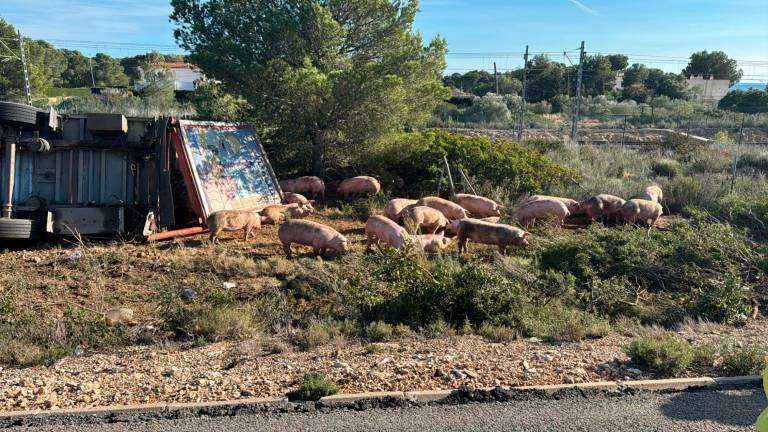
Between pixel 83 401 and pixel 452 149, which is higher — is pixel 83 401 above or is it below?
below

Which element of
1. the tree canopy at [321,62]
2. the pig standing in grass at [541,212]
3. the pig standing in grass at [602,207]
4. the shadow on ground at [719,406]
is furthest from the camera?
the tree canopy at [321,62]

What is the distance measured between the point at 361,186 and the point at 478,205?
3.16 meters

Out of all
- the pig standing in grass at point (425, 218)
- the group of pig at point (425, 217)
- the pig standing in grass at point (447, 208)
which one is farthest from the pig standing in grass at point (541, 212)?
the pig standing in grass at point (425, 218)

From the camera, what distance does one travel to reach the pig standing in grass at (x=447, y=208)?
13.8 metres

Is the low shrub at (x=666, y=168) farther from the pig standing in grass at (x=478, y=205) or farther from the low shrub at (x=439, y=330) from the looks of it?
the low shrub at (x=439, y=330)

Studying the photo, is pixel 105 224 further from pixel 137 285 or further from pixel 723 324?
pixel 723 324

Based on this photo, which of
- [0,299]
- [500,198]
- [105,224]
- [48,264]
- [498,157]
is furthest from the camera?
[498,157]

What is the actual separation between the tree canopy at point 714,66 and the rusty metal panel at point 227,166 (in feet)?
228

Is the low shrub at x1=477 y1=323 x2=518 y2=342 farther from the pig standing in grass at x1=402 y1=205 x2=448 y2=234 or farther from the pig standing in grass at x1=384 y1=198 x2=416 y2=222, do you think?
the pig standing in grass at x1=384 y1=198 x2=416 y2=222

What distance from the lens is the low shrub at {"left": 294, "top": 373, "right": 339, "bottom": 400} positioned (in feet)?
18.5

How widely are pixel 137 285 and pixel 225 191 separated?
3905 millimetres

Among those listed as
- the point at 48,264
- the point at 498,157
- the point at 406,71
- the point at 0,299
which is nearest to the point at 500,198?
the point at 498,157

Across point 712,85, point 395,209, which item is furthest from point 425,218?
point 712,85

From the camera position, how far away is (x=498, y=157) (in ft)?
55.8
